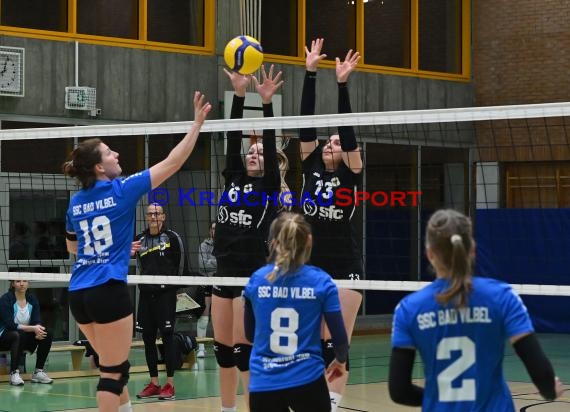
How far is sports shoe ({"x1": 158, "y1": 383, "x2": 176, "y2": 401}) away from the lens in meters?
11.3

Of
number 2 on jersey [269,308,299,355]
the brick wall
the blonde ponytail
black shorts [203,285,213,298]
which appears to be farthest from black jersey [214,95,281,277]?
the brick wall

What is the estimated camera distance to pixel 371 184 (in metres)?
19.4

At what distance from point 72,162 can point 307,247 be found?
2.05 metres

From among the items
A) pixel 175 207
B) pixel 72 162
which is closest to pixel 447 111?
pixel 72 162

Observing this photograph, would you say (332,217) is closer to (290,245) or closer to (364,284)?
(364,284)

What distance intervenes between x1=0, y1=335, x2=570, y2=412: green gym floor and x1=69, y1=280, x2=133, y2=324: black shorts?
362 centimetres

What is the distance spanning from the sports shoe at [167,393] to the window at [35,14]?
21.0 ft

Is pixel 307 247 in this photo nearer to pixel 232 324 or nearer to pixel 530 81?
pixel 232 324

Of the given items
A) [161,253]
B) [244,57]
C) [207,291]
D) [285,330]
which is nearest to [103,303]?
[285,330]

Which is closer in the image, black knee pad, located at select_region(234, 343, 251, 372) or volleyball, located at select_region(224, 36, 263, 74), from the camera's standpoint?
black knee pad, located at select_region(234, 343, 251, 372)

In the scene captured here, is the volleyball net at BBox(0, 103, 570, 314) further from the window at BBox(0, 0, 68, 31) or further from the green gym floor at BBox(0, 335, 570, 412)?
the green gym floor at BBox(0, 335, 570, 412)

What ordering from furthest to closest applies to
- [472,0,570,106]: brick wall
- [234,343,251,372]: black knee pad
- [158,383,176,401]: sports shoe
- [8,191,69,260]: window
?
[472,0,570,106]: brick wall
[8,191,69,260]: window
[158,383,176,401]: sports shoe
[234,343,251,372]: black knee pad

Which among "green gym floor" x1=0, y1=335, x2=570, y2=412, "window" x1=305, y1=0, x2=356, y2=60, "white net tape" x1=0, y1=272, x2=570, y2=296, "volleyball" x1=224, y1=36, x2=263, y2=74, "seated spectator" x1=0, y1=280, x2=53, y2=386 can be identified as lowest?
A: "green gym floor" x1=0, y1=335, x2=570, y2=412

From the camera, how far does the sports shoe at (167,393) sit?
37.0ft
